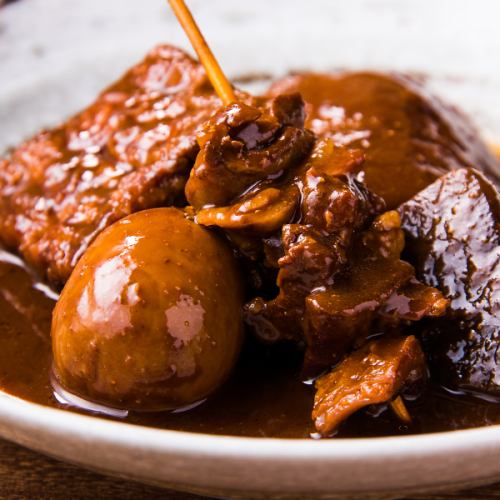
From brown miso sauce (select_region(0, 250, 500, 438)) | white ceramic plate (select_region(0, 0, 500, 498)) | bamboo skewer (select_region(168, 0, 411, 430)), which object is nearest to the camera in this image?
brown miso sauce (select_region(0, 250, 500, 438))

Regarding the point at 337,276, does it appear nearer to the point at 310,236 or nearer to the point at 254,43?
the point at 310,236

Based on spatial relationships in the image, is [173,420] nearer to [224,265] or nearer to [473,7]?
[224,265]

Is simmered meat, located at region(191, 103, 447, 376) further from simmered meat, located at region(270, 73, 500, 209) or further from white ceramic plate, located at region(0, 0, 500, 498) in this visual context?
white ceramic plate, located at region(0, 0, 500, 498)

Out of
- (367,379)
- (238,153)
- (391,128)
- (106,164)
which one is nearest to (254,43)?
(391,128)

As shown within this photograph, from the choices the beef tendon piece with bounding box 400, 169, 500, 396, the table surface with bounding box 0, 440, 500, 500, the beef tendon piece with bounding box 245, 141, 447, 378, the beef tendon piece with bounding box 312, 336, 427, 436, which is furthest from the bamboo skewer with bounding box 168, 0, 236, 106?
the table surface with bounding box 0, 440, 500, 500

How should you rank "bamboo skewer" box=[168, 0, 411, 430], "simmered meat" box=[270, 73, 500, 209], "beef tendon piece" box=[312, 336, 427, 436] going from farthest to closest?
"simmered meat" box=[270, 73, 500, 209] < "bamboo skewer" box=[168, 0, 411, 430] < "beef tendon piece" box=[312, 336, 427, 436]

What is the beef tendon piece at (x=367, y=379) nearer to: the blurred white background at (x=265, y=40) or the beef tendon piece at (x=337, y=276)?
the beef tendon piece at (x=337, y=276)

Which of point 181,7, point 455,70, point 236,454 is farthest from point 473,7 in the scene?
point 236,454
